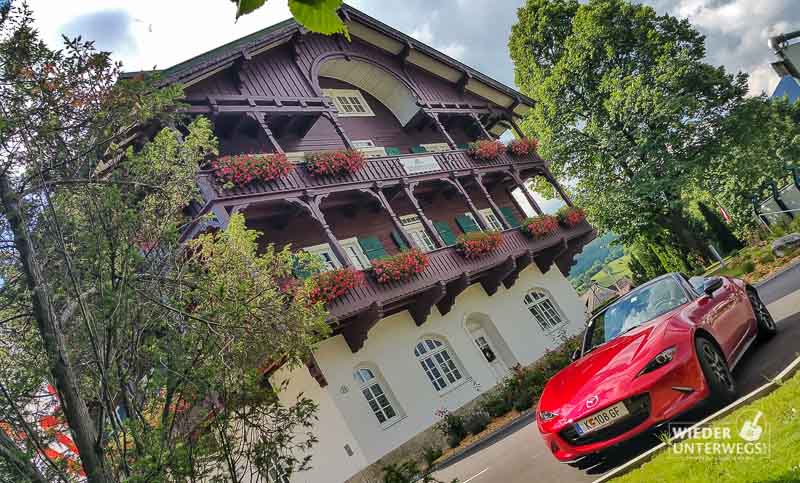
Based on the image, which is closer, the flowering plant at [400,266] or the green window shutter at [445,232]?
the flowering plant at [400,266]

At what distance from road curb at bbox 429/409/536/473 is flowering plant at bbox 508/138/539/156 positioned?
12721mm

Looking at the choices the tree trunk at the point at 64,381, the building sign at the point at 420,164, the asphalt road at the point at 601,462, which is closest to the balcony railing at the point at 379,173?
the building sign at the point at 420,164

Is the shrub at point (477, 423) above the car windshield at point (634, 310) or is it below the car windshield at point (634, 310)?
below

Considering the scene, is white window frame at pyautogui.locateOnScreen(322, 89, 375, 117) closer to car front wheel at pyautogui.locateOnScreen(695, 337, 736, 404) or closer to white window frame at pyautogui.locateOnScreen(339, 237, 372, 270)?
white window frame at pyautogui.locateOnScreen(339, 237, 372, 270)

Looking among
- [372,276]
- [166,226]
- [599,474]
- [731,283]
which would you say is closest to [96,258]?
[166,226]

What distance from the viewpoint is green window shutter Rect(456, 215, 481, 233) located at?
20.0 m

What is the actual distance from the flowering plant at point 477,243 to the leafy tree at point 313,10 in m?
15.2

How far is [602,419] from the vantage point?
15.6ft

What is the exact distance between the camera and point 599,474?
16.9ft

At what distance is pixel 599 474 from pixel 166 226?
511 cm

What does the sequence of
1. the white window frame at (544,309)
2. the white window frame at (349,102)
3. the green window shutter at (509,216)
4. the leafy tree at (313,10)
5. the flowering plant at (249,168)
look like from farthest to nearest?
1. the green window shutter at (509,216)
2. the white window frame at (544,309)
3. the white window frame at (349,102)
4. the flowering plant at (249,168)
5. the leafy tree at (313,10)

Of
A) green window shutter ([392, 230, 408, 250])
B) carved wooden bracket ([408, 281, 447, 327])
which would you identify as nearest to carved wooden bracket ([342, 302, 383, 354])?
carved wooden bracket ([408, 281, 447, 327])

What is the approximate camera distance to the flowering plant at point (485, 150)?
65.4 feet

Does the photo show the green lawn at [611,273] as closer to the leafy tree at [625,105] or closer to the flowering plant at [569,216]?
the leafy tree at [625,105]
